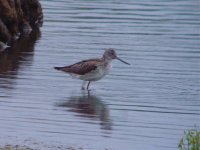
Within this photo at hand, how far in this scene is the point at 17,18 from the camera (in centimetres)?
2425

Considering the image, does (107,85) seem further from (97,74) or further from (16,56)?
(16,56)

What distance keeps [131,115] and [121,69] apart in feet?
18.0

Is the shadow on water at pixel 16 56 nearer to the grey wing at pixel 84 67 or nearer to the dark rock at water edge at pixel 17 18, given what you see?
the dark rock at water edge at pixel 17 18

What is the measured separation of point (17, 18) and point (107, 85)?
21.9 feet

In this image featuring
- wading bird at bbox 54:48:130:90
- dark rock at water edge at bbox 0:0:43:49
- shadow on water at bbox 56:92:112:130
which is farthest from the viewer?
dark rock at water edge at bbox 0:0:43:49

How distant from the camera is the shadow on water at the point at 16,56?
62.0ft

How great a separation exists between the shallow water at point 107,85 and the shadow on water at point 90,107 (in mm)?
18

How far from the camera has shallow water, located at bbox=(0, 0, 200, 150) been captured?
537 inches

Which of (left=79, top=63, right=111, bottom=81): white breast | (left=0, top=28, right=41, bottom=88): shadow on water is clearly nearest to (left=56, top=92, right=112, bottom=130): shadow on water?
(left=79, top=63, right=111, bottom=81): white breast

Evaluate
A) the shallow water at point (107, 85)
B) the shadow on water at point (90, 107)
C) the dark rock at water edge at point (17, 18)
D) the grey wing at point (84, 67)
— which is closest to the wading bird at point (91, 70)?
the grey wing at point (84, 67)

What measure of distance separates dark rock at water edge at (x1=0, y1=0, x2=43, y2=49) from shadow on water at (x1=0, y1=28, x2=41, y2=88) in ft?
0.73

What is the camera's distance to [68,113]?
15352 millimetres

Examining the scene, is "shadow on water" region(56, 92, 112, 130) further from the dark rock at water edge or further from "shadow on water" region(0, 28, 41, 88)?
the dark rock at water edge

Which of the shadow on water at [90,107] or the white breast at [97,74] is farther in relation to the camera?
the white breast at [97,74]
